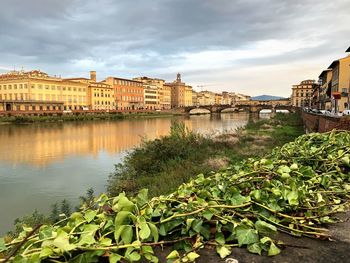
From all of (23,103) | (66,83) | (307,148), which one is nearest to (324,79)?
(66,83)

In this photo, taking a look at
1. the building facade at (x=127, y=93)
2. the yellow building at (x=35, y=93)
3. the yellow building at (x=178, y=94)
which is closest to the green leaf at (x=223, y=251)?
the yellow building at (x=35, y=93)

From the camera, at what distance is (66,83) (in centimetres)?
7519

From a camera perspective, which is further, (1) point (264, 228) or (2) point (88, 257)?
(1) point (264, 228)

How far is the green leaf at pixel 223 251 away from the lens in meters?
1.55

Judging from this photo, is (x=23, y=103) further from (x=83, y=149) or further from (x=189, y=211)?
(x=189, y=211)

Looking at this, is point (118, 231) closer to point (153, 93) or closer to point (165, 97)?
point (153, 93)

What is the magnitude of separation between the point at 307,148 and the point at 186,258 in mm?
2543

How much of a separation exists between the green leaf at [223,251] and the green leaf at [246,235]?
82mm

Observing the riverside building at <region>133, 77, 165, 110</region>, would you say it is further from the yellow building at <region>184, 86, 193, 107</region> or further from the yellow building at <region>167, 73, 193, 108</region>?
the yellow building at <region>184, 86, 193, 107</region>

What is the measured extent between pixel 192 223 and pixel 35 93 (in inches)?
2880

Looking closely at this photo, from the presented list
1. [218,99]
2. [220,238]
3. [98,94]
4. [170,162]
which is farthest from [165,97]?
[220,238]

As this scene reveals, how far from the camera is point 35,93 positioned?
2665 inches

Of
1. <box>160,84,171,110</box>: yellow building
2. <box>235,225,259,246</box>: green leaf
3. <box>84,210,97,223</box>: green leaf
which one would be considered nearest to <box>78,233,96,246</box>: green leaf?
<box>84,210,97,223</box>: green leaf

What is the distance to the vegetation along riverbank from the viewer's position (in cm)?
144
